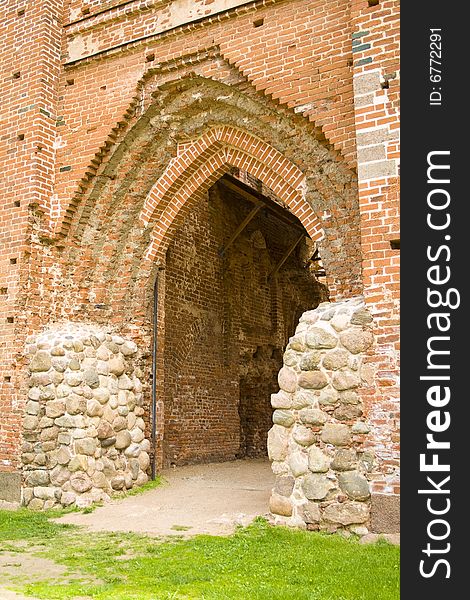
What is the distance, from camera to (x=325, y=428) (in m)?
6.49

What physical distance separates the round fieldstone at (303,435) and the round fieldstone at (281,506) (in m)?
0.59

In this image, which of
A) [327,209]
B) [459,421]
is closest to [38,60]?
[327,209]

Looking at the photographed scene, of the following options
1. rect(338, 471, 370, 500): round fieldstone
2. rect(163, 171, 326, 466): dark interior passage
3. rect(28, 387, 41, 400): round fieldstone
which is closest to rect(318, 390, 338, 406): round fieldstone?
rect(338, 471, 370, 500): round fieldstone

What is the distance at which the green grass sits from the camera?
453 cm

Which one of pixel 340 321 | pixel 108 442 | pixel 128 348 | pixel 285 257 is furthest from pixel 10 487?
pixel 285 257

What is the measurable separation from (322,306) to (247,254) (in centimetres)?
810

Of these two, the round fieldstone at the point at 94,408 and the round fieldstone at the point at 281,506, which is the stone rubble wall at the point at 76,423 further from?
the round fieldstone at the point at 281,506

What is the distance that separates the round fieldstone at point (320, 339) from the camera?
661cm

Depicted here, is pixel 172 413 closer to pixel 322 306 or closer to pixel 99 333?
pixel 99 333

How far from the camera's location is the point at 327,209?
8094 mm

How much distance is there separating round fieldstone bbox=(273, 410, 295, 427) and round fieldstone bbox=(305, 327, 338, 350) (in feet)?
2.41

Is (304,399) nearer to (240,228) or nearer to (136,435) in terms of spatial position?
(136,435)

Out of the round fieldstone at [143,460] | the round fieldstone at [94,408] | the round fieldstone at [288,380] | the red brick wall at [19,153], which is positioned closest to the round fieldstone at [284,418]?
the round fieldstone at [288,380]

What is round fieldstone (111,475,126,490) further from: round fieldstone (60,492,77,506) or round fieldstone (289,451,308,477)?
round fieldstone (289,451,308,477)
